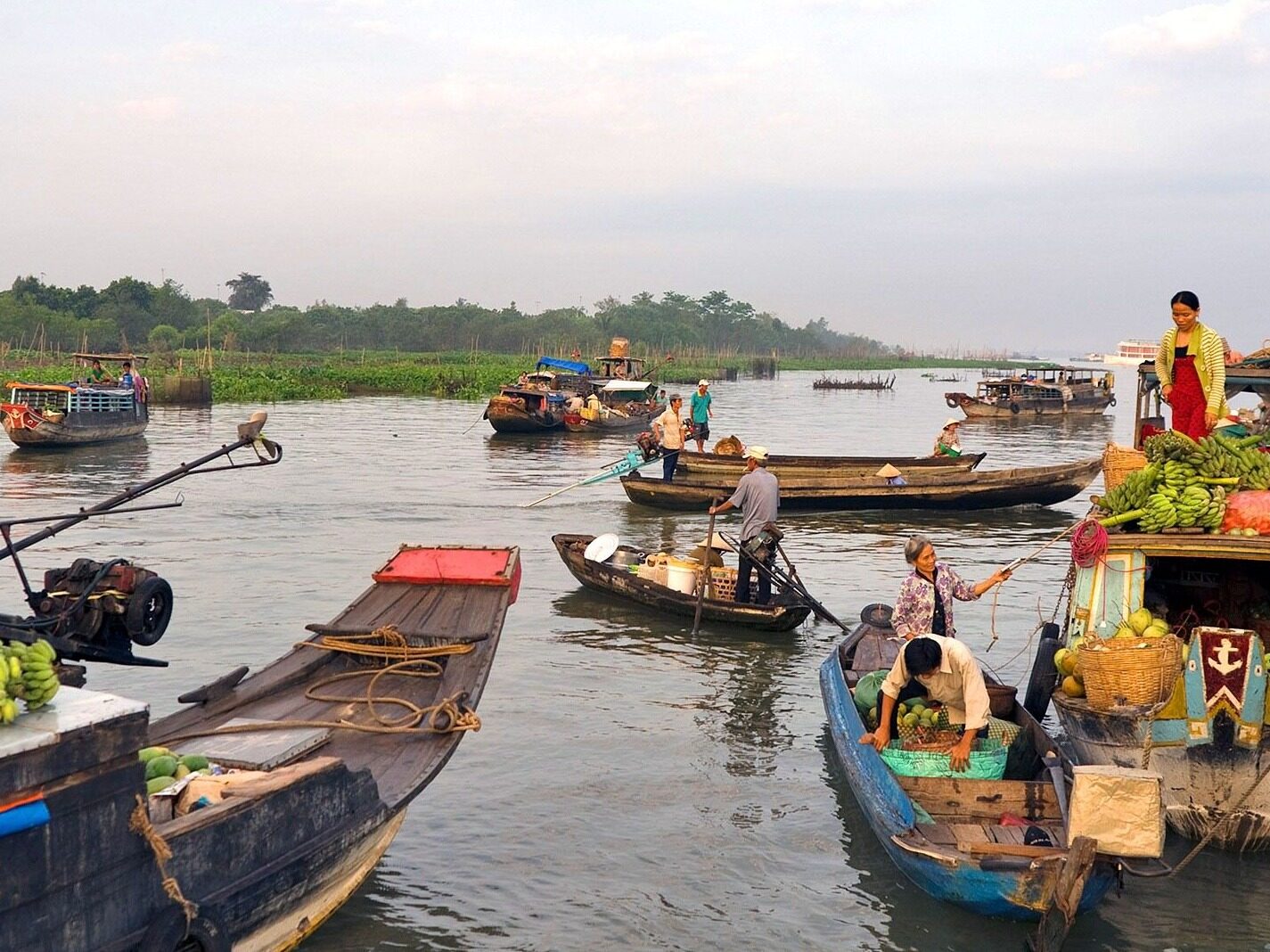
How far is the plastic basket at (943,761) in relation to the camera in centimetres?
701

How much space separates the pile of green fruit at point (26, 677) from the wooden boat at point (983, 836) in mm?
4081

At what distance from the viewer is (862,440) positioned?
3856cm

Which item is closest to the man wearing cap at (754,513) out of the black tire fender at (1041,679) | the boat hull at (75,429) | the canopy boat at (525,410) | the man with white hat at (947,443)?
the black tire fender at (1041,679)

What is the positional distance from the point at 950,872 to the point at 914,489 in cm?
1420

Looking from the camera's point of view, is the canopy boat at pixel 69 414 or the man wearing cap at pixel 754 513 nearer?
the man wearing cap at pixel 754 513

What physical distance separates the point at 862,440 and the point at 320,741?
3344 centimetres

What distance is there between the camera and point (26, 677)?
411 cm

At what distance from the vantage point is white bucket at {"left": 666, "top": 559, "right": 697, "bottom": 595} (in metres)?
12.7

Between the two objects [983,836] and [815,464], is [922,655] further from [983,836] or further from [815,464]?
[815,464]

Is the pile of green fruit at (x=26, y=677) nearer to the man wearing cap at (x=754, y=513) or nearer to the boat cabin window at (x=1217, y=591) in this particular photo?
the boat cabin window at (x=1217, y=591)

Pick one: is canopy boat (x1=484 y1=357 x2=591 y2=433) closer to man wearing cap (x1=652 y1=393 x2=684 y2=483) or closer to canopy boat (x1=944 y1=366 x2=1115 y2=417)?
man wearing cap (x1=652 y1=393 x2=684 y2=483)

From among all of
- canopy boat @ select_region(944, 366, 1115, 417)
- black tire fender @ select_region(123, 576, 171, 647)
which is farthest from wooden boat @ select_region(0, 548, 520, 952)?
canopy boat @ select_region(944, 366, 1115, 417)

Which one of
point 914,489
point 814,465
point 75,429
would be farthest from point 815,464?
point 75,429

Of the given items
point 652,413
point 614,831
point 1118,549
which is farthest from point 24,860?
point 652,413
